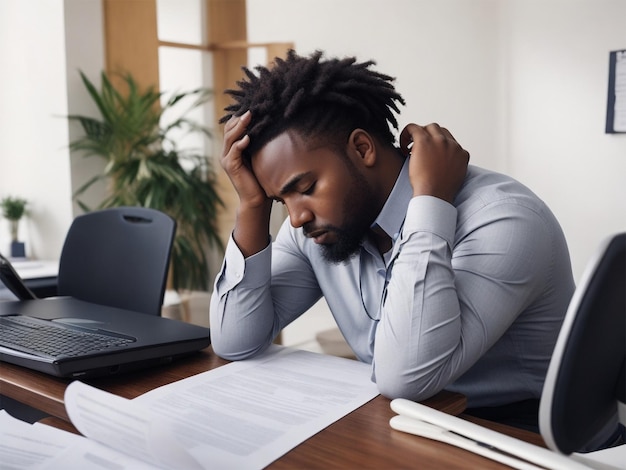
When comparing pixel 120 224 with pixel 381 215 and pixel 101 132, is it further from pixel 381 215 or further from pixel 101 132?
pixel 101 132

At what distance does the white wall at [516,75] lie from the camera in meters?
3.56

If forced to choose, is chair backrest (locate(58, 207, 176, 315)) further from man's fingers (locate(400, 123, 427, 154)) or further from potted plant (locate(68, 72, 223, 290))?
potted plant (locate(68, 72, 223, 290))

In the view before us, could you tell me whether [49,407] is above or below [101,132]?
below

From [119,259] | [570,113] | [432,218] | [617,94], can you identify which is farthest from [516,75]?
[432,218]

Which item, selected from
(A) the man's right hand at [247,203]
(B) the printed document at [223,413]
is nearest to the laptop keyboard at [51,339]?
(B) the printed document at [223,413]

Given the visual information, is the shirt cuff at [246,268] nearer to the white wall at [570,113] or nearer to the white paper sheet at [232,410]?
the white paper sheet at [232,410]

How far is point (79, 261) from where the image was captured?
7.34 feet

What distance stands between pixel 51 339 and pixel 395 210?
2.18 feet

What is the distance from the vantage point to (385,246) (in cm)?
138

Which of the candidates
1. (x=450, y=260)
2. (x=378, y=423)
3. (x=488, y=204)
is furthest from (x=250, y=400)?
(x=488, y=204)

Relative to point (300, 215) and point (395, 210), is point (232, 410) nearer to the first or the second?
point (300, 215)

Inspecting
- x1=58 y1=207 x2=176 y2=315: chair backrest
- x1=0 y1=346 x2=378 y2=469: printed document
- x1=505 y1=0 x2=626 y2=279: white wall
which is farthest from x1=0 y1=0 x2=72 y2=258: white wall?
x1=0 y1=346 x2=378 y2=469: printed document

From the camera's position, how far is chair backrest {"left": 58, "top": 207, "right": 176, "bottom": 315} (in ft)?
6.74

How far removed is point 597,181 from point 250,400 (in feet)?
9.96
